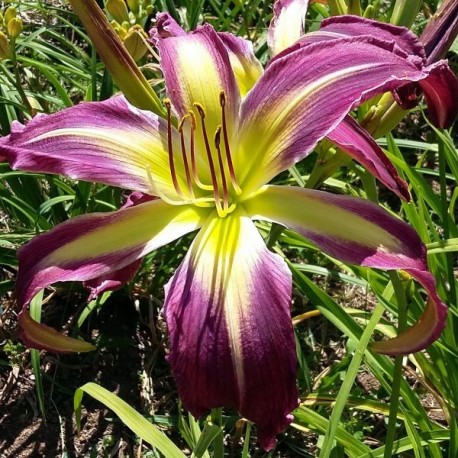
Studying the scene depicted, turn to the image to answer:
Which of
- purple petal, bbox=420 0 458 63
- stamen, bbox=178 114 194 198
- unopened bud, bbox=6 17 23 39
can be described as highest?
purple petal, bbox=420 0 458 63

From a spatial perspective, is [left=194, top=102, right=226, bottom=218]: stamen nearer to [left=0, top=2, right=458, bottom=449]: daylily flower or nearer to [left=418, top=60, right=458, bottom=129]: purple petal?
[left=0, top=2, right=458, bottom=449]: daylily flower

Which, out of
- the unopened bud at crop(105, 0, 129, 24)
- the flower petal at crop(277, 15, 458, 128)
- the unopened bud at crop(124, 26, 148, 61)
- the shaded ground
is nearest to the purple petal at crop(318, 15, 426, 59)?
the flower petal at crop(277, 15, 458, 128)

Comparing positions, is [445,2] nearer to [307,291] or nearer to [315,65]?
[315,65]

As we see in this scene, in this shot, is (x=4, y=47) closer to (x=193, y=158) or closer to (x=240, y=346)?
(x=193, y=158)

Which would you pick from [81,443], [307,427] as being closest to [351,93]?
[307,427]

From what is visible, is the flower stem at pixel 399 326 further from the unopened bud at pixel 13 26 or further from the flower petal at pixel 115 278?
the unopened bud at pixel 13 26

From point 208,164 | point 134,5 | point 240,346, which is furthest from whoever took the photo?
point 134,5

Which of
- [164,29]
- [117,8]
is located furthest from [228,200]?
[117,8]
